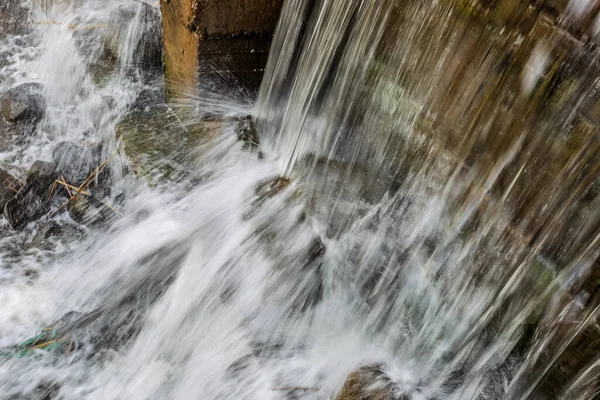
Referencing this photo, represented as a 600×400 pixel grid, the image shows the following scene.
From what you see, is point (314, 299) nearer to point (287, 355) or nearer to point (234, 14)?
point (287, 355)

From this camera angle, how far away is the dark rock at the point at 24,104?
14.6 feet

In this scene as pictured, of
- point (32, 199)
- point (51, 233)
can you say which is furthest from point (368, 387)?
point (32, 199)

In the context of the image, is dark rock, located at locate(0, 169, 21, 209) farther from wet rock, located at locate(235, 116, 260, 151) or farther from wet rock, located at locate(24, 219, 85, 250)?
wet rock, located at locate(235, 116, 260, 151)

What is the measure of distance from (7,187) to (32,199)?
221 millimetres

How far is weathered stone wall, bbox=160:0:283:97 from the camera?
143 inches

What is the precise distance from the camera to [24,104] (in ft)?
14.8

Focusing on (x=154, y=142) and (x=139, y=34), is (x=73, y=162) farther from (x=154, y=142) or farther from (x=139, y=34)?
(x=139, y=34)

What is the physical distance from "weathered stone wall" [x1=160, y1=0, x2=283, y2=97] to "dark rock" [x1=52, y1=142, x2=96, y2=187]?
2.72 ft

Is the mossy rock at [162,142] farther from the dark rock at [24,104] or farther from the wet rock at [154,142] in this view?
the dark rock at [24,104]

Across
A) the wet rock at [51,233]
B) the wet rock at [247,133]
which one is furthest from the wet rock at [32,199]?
the wet rock at [247,133]

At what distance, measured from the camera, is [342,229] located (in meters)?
3.34

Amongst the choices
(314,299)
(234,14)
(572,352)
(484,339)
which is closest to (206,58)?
(234,14)

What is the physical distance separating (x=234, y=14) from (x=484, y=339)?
98.3 inches

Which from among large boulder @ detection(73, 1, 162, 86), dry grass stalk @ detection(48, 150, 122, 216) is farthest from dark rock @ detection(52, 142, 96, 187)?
large boulder @ detection(73, 1, 162, 86)
